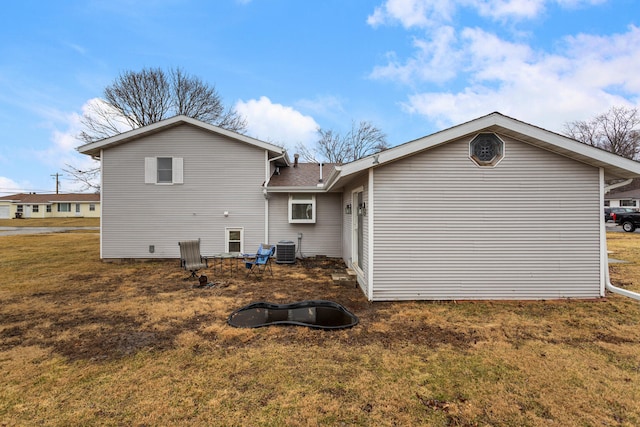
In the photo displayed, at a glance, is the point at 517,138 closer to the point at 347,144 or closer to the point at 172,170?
the point at 172,170

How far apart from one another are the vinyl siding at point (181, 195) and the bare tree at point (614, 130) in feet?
128

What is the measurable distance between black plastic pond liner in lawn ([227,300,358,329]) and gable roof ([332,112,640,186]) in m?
2.38

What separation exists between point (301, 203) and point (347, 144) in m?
18.8

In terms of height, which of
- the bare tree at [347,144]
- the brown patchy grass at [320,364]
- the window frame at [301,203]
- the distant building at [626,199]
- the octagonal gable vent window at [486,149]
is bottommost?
the brown patchy grass at [320,364]

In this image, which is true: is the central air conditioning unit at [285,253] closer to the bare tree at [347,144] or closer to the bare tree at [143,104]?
the bare tree at [143,104]

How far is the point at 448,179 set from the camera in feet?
→ 17.5

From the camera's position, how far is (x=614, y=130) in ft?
108

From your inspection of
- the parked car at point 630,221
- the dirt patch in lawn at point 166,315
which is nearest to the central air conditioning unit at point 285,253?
the dirt patch in lawn at point 166,315

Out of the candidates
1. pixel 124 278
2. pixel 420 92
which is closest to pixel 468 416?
pixel 124 278

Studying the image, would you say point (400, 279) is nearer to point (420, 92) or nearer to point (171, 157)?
Result: point (171, 157)

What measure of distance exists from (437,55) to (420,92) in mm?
4194

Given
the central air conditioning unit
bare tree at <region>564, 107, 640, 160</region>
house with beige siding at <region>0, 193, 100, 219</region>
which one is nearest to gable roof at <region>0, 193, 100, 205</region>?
house with beige siding at <region>0, 193, 100, 219</region>

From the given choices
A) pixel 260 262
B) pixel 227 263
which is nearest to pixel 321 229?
pixel 260 262

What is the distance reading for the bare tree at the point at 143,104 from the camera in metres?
18.2
